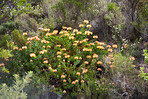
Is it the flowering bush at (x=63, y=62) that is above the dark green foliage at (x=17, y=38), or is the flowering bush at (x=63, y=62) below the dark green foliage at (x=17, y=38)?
below

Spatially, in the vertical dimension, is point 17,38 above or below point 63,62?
above

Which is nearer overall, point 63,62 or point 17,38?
point 63,62

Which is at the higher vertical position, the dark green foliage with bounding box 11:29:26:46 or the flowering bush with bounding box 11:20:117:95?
the dark green foliage with bounding box 11:29:26:46

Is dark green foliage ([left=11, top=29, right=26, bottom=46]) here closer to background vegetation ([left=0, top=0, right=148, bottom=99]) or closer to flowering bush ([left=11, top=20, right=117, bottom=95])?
background vegetation ([left=0, top=0, right=148, bottom=99])

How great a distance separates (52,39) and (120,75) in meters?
1.84

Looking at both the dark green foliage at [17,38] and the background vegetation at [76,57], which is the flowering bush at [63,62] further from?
the dark green foliage at [17,38]

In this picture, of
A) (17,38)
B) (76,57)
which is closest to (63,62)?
(76,57)

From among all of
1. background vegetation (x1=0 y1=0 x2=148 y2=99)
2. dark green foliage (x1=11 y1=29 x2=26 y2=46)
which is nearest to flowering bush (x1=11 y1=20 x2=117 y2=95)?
background vegetation (x1=0 y1=0 x2=148 y2=99)

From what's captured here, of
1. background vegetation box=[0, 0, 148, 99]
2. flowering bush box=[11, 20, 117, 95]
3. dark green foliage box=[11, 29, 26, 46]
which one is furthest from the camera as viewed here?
dark green foliage box=[11, 29, 26, 46]

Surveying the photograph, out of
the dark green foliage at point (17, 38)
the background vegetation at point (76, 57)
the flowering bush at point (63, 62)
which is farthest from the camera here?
the dark green foliage at point (17, 38)

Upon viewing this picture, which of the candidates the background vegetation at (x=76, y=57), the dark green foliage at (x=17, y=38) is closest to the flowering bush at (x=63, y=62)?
the background vegetation at (x=76, y=57)

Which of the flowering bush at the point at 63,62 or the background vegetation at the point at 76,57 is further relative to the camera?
the flowering bush at the point at 63,62

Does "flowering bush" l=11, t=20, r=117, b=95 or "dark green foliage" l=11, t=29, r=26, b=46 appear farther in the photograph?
"dark green foliage" l=11, t=29, r=26, b=46

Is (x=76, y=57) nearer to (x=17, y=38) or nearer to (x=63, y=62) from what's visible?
(x=63, y=62)
